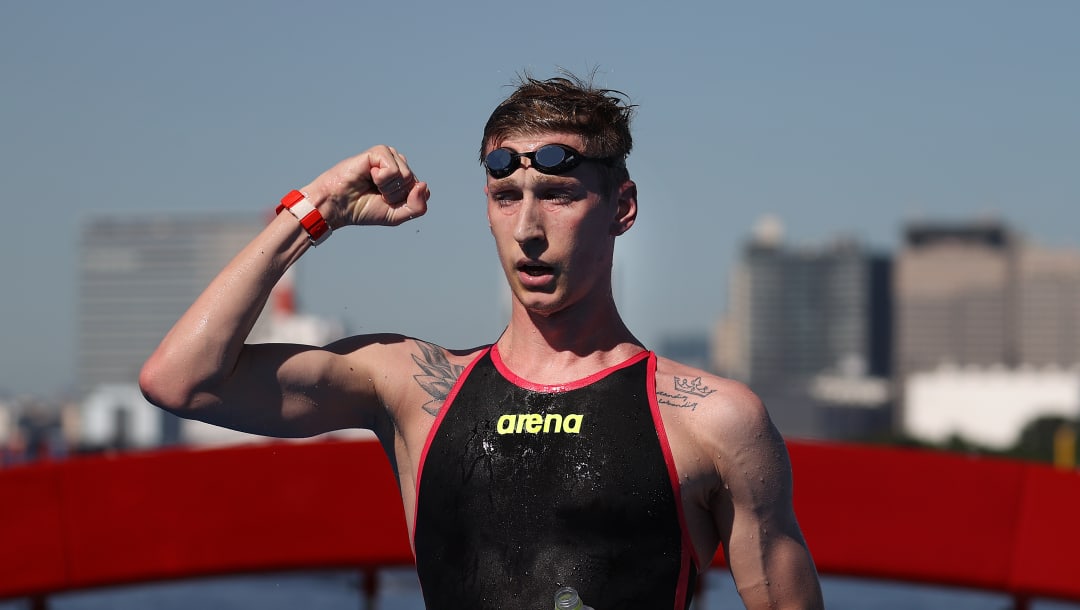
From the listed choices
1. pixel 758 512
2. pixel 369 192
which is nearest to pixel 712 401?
pixel 758 512

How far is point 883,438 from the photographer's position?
126312 millimetres

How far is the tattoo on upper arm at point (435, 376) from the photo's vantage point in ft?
11.8

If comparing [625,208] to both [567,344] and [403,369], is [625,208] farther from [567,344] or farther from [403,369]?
[403,369]

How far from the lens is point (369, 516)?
7.34 m

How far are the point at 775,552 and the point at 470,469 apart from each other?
0.74m

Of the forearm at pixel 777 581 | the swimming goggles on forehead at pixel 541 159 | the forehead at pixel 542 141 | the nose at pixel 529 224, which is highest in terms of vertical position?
the forehead at pixel 542 141

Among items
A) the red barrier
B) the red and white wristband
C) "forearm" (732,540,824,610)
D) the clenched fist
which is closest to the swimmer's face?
the clenched fist

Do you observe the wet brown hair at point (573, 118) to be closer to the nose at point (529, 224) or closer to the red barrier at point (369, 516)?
the nose at point (529, 224)

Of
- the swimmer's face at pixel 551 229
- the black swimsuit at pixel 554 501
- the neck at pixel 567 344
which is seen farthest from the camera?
the neck at pixel 567 344

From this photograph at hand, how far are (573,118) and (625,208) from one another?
10.5 inches

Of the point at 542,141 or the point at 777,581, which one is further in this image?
the point at 542,141

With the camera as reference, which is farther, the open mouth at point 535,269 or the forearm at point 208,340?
the open mouth at point 535,269

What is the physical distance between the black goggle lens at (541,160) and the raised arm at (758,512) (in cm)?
69

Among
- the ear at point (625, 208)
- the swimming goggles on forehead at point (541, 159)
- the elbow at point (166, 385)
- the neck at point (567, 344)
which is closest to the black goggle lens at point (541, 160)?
the swimming goggles on forehead at point (541, 159)
